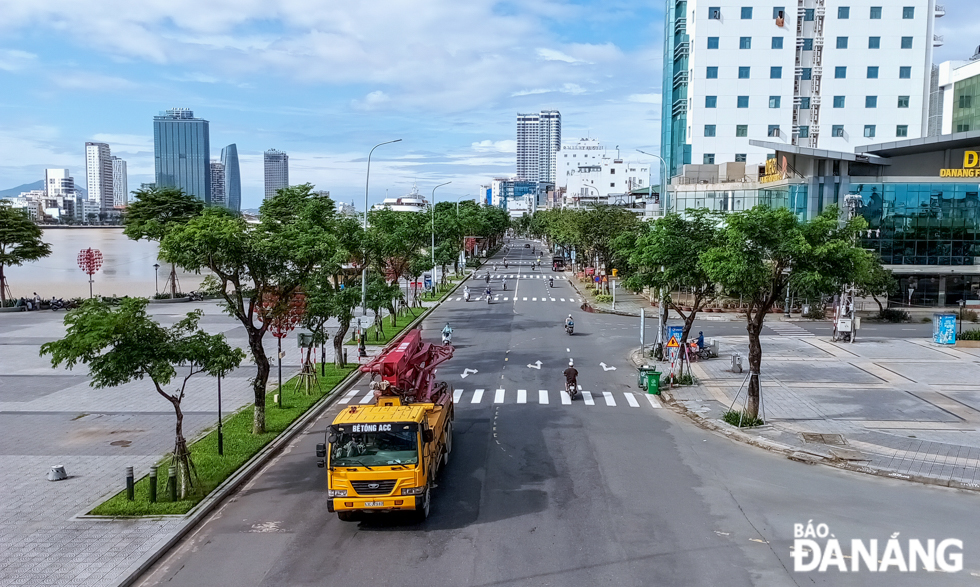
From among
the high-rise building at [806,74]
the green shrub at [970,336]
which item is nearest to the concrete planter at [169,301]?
the high-rise building at [806,74]

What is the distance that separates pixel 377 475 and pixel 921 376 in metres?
26.9

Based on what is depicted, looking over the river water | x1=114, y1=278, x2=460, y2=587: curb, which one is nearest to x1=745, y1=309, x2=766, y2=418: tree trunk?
x1=114, y1=278, x2=460, y2=587: curb

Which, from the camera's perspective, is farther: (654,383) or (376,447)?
(654,383)

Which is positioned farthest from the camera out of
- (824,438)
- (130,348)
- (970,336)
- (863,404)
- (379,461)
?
(970,336)

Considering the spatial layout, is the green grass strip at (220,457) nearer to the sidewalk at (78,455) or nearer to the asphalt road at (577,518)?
the sidewalk at (78,455)

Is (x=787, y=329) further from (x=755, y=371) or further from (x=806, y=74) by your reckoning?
(x=806, y=74)

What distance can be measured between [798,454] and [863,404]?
786 cm

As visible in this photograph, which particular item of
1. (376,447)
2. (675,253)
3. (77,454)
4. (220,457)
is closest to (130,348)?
(220,457)

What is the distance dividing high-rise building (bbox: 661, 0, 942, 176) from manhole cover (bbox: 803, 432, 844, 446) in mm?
56813

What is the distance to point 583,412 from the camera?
25.5 meters

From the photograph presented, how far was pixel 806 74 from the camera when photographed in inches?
2948

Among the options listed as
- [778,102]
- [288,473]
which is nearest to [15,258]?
[288,473]

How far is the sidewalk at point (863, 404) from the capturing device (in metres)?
20.2

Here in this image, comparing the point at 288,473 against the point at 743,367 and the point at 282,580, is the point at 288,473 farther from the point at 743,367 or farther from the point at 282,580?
the point at 743,367
